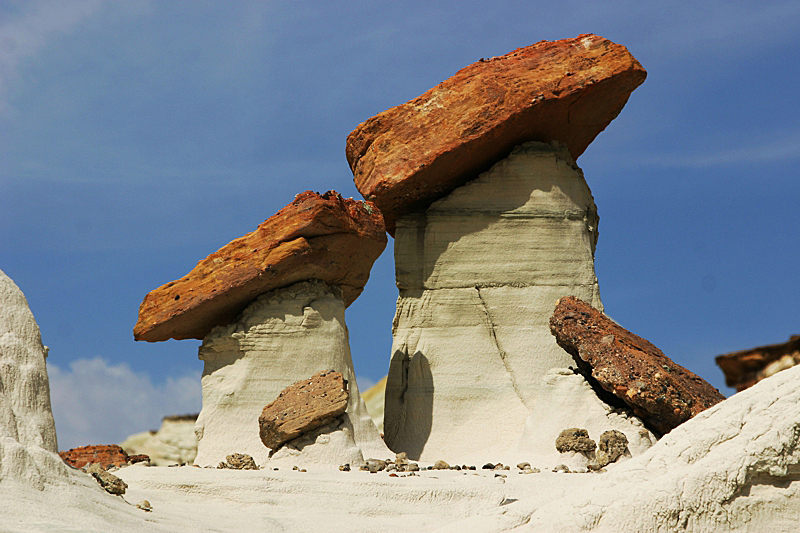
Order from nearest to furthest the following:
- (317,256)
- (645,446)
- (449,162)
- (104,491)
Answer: (104,491), (645,446), (317,256), (449,162)

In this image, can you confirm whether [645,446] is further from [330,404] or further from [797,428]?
[797,428]

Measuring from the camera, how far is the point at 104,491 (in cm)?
703

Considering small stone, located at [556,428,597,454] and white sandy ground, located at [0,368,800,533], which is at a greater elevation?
small stone, located at [556,428,597,454]

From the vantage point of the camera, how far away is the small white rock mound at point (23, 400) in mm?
6262

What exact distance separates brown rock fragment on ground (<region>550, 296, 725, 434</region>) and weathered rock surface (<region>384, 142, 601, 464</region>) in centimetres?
138

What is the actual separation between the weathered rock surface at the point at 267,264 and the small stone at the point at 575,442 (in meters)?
3.67

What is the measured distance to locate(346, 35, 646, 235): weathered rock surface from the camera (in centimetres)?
1281

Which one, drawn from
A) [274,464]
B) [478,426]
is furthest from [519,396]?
[274,464]

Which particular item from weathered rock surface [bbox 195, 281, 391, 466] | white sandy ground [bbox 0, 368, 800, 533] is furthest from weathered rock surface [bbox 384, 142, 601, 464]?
white sandy ground [bbox 0, 368, 800, 533]

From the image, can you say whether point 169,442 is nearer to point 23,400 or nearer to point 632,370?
point 632,370

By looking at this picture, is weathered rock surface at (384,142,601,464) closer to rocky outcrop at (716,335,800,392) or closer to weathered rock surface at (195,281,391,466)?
weathered rock surface at (195,281,391,466)

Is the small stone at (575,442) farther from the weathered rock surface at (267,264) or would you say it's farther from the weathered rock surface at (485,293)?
the weathered rock surface at (267,264)

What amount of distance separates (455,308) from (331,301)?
1.91 m

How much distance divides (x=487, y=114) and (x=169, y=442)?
43.0ft
